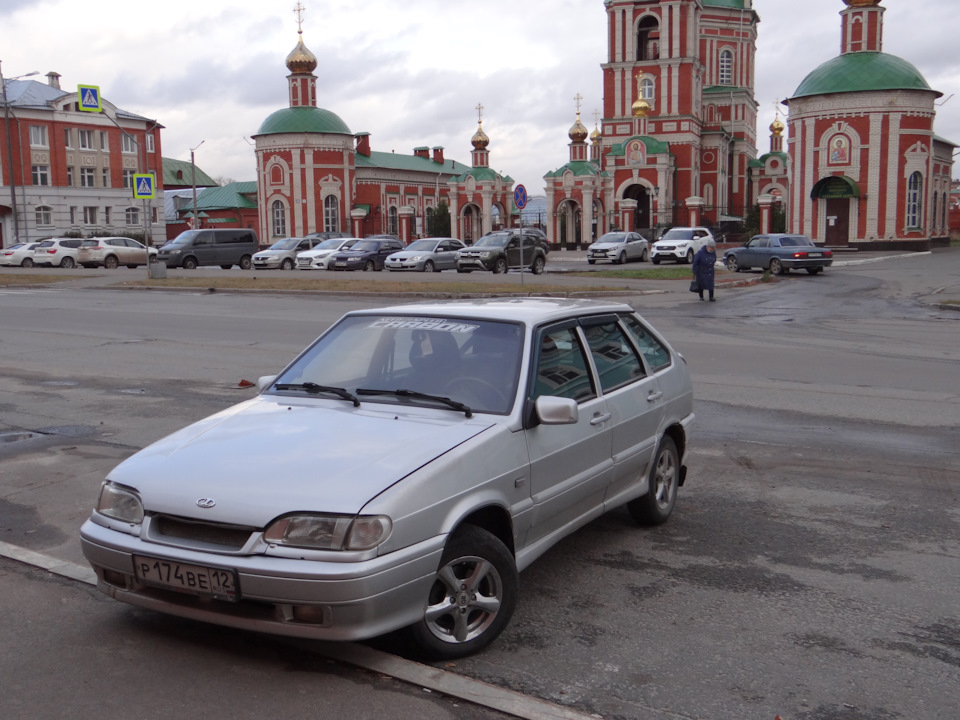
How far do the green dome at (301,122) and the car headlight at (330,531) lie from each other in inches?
2724

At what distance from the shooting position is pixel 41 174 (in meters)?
67.6

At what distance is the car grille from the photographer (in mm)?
3797

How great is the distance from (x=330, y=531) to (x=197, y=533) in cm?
59

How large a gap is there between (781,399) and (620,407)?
5487mm

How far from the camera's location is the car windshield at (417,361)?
15.7 ft

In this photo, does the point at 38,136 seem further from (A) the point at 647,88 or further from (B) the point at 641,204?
(A) the point at 647,88

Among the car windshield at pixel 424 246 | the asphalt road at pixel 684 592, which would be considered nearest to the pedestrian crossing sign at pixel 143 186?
the car windshield at pixel 424 246

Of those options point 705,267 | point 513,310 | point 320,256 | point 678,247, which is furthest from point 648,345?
point 320,256

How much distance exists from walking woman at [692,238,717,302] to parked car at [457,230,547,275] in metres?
13.4

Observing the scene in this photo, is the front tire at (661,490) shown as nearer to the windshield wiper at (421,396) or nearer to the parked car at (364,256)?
the windshield wiper at (421,396)

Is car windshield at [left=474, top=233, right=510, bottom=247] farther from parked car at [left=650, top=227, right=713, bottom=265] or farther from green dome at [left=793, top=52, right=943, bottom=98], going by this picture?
green dome at [left=793, top=52, right=943, bottom=98]

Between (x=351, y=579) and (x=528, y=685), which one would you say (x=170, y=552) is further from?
(x=528, y=685)

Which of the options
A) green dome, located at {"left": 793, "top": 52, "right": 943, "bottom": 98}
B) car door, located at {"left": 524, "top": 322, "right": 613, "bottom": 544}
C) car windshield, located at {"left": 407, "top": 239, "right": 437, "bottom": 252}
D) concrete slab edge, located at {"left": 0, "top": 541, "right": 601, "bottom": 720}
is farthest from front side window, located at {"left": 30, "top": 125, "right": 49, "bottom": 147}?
concrete slab edge, located at {"left": 0, "top": 541, "right": 601, "bottom": 720}

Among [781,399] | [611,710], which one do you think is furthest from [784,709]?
[781,399]
